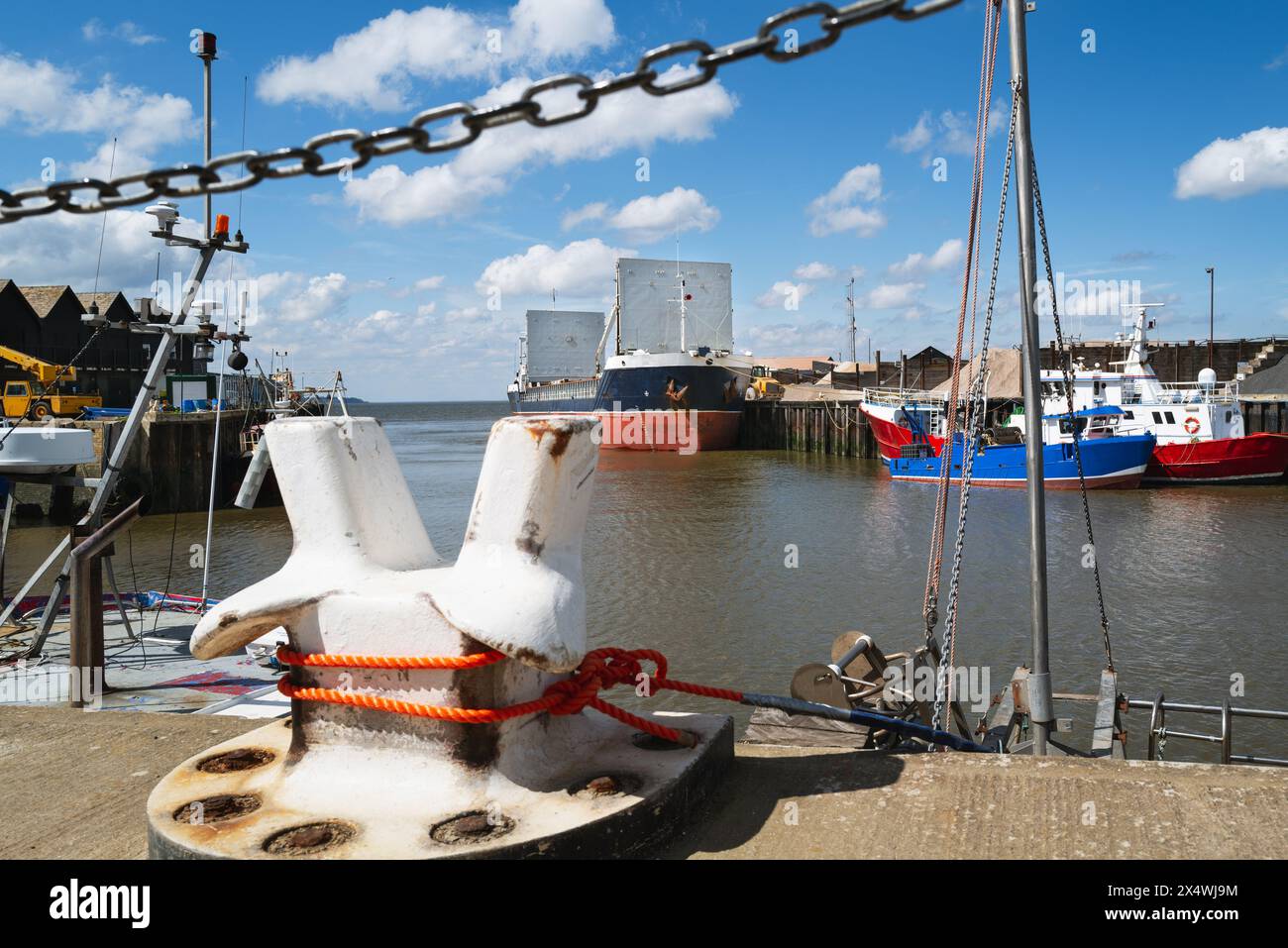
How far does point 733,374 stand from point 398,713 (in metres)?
52.8

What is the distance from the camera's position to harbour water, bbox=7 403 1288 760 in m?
11.7

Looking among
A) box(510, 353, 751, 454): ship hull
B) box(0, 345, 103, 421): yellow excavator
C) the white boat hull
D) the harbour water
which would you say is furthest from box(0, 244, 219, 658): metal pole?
box(510, 353, 751, 454): ship hull

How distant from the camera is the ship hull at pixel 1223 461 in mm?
30250

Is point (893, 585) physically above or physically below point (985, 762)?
below

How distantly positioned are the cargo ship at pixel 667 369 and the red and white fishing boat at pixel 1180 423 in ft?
75.5

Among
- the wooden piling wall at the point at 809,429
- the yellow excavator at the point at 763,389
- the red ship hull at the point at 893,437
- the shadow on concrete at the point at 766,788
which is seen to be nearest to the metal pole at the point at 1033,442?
the shadow on concrete at the point at 766,788

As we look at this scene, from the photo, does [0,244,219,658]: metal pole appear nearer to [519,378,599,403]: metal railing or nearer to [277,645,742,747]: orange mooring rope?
[277,645,742,747]: orange mooring rope

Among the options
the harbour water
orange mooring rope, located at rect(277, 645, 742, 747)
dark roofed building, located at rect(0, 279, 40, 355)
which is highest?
dark roofed building, located at rect(0, 279, 40, 355)

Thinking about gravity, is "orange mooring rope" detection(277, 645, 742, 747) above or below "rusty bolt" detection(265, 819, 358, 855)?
above
